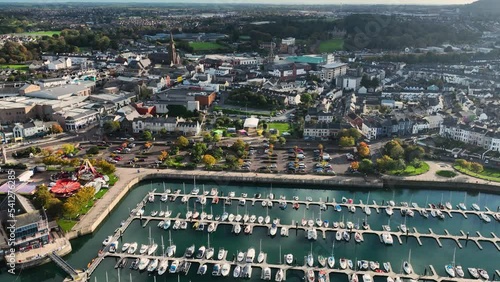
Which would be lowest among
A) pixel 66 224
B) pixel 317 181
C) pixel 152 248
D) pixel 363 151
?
pixel 152 248

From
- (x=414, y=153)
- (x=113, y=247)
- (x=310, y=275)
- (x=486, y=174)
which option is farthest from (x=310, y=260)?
(x=486, y=174)

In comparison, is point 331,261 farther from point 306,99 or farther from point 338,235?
point 306,99

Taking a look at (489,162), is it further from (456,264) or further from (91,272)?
(91,272)

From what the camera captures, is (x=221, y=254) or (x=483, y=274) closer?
(x=483, y=274)

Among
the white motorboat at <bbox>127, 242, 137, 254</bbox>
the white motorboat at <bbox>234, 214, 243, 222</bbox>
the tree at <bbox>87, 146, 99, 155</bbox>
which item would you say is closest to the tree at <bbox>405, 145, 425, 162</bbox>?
the white motorboat at <bbox>234, 214, 243, 222</bbox>

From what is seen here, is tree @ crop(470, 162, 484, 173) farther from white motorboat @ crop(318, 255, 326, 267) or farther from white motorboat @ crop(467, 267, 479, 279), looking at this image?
white motorboat @ crop(318, 255, 326, 267)

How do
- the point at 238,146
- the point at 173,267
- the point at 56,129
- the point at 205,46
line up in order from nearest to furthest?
1. the point at 173,267
2. the point at 238,146
3. the point at 56,129
4. the point at 205,46

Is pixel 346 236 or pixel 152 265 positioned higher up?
pixel 346 236

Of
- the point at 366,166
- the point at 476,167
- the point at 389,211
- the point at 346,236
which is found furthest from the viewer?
the point at 476,167
